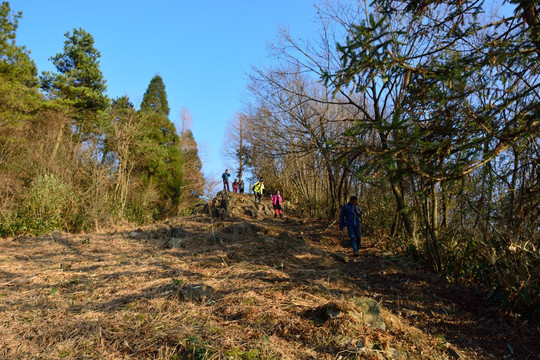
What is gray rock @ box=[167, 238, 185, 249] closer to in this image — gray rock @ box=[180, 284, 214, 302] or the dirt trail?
the dirt trail

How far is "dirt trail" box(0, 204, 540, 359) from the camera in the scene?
3.13 meters

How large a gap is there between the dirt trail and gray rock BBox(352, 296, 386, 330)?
0.11 metres

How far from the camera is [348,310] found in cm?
381

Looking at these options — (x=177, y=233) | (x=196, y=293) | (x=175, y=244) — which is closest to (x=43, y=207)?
(x=177, y=233)

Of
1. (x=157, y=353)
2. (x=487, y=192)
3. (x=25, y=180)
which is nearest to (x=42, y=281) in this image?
(x=157, y=353)

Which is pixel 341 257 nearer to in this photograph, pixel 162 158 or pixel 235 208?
pixel 235 208

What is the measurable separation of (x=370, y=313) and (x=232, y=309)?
1.66 metres

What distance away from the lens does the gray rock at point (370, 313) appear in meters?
3.81

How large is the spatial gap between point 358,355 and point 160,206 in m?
20.6

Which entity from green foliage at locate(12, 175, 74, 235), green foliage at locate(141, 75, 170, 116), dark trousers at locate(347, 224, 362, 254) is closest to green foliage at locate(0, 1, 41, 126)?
green foliage at locate(12, 175, 74, 235)

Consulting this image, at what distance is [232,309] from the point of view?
3.96 m

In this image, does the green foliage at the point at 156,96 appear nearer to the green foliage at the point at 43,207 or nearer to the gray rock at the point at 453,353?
the green foliage at the point at 43,207

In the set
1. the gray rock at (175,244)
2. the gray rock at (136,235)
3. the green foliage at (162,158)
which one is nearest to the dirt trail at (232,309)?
the gray rock at (175,244)

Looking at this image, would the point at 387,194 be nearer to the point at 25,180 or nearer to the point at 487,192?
the point at 487,192
